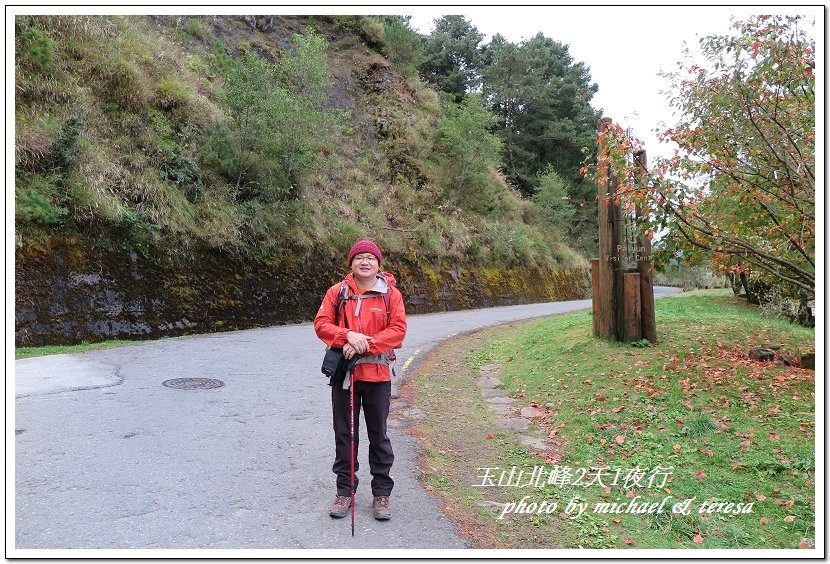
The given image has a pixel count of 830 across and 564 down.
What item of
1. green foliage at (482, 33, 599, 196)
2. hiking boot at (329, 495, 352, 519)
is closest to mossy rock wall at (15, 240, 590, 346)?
hiking boot at (329, 495, 352, 519)

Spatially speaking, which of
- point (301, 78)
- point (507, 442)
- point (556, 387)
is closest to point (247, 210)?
point (301, 78)

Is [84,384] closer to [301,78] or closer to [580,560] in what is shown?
[580,560]

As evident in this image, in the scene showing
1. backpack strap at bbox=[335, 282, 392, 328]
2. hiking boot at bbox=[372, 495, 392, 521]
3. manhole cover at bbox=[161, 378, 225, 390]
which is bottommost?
hiking boot at bbox=[372, 495, 392, 521]

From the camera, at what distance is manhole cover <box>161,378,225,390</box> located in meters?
7.08

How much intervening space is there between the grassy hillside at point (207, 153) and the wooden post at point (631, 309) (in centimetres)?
936

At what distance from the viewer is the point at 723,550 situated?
3.39m

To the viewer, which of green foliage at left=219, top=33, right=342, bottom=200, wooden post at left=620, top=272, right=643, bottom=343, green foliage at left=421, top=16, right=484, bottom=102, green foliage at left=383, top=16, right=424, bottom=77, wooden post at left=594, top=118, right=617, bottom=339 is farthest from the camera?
green foliage at left=421, top=16, right=484, bottom=102

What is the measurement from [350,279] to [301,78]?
1568 centimetres

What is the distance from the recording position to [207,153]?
15.0 m

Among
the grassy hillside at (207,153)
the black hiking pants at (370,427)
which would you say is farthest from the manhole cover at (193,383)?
the grassy hillside at (207,153)

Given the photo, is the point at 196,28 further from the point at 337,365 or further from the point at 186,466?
the point at 337,365

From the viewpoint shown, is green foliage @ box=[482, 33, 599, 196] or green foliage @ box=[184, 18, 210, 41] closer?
green foliage @ box=[184, 18, 210, 41]

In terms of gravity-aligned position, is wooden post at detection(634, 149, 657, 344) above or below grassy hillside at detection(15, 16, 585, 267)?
below

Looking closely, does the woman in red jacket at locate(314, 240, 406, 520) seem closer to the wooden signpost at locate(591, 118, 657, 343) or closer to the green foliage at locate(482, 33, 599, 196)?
the wooden signpost at locate(591, 118, 657, 343)
